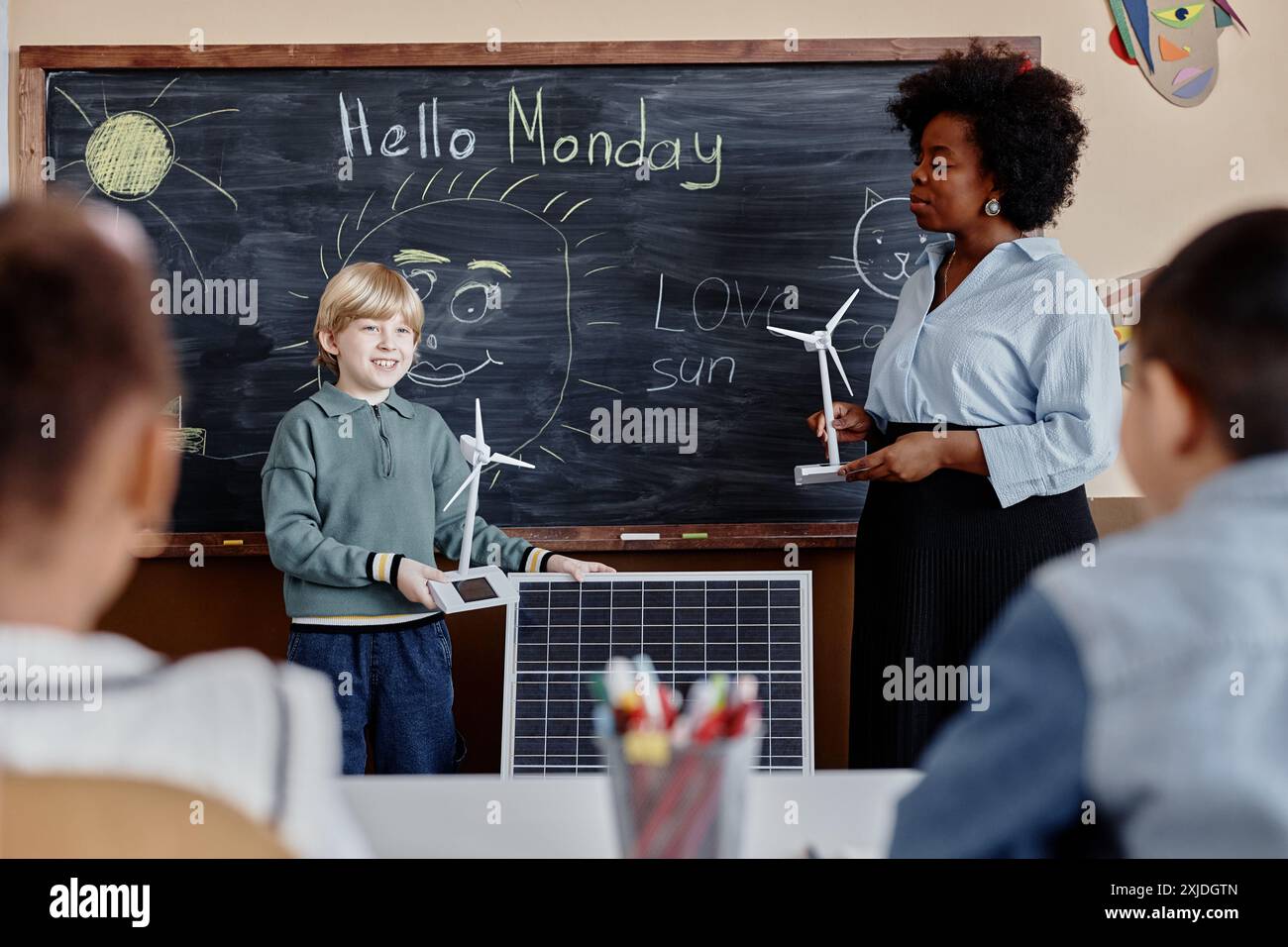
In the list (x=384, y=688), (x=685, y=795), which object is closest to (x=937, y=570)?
(x=384, y=688)

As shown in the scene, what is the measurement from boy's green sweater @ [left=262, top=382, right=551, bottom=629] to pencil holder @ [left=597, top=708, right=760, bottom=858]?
1304mm

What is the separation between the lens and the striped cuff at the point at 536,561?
7.53 ft

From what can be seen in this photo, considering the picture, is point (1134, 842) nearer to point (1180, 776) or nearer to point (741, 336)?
point (1180, 776)

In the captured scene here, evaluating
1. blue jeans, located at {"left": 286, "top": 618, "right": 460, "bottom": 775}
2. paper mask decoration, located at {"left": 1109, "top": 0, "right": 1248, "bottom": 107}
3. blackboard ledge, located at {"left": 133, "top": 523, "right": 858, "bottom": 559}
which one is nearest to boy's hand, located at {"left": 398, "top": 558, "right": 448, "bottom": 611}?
blue jeans, located at {"left": 286, "top": 618, "right": 460, "bottom": 775}

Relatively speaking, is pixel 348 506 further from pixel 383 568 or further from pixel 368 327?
pixel 368 327

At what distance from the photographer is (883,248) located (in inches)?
106

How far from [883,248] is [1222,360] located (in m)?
1.90

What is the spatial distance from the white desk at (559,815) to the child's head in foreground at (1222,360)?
1.27 feet

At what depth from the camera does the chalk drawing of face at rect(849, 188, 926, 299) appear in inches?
106

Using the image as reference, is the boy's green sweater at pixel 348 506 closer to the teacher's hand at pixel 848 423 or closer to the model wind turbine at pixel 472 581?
the model wind turbine at pixel 472 581
